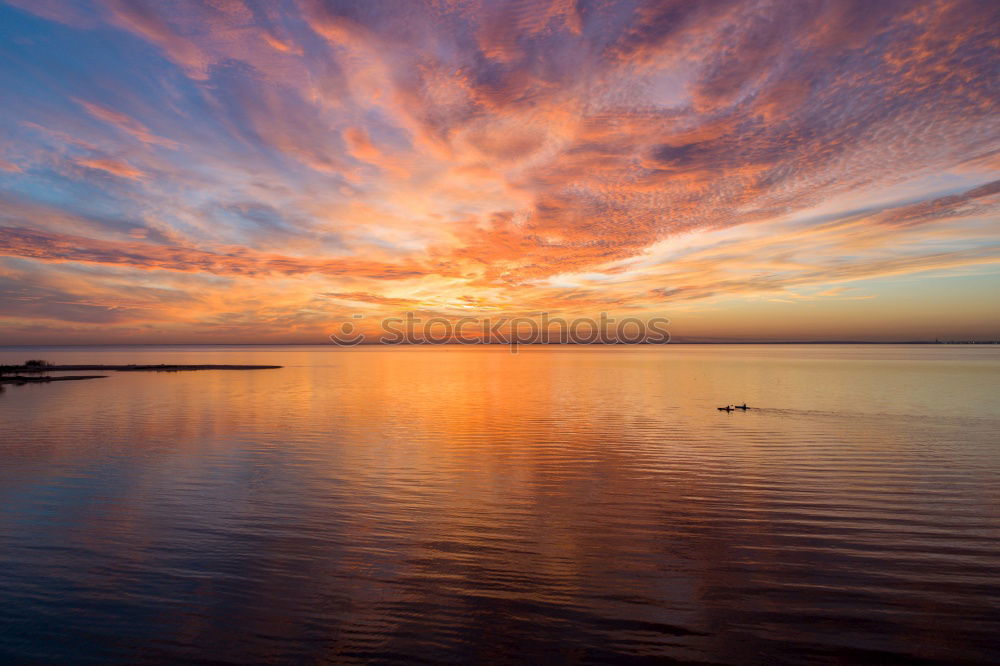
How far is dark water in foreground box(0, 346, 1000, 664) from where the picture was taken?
10945 millimetres

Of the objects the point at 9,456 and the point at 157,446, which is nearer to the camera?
the point at 9,456

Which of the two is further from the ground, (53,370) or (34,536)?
(53,370)

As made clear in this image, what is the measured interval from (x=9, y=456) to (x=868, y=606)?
39532 millimetres

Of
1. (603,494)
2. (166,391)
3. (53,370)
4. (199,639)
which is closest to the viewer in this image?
(199,639)

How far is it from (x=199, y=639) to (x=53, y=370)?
128326 mm

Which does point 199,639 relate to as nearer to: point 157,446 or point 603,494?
point 603,494

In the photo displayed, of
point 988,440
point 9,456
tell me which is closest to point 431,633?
point 9,456

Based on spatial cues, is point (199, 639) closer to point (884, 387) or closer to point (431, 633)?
point (431, 633)

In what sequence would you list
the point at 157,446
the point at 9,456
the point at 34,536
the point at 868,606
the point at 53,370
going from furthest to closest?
the point at 53,370 → the point at 157,446 → the point at 9,456 → the point at 34,536 → the point at 868,606

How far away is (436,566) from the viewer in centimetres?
1457

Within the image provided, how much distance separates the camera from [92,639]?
1100 centimetres

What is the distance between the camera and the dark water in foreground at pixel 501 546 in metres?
10.9

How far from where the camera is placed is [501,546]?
16.1 m

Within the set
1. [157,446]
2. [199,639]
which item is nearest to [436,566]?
[199,639]
